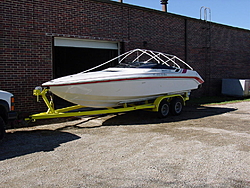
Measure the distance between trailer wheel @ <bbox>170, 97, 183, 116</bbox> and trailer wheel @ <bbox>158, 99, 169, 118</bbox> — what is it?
0.95 feet

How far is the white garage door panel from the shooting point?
425 inches

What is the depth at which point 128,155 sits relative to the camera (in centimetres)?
557

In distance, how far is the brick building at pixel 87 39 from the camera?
9.60 meters

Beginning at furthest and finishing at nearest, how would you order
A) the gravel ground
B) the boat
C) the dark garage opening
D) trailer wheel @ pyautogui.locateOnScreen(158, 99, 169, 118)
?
the dark garage opening
trailer wheel @ pyautogui.locateOnScreen(158, 99, 169, 118)
the boat
the gravel ground

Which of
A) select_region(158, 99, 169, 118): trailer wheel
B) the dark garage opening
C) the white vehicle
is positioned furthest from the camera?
the dark garage opening

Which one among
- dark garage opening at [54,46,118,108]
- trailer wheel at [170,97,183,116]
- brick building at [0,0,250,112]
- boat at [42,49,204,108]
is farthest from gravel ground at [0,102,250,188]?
dark garage opening at [54,46,118,108]

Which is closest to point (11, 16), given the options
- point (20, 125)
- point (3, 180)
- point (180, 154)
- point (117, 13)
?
point (20, 125)

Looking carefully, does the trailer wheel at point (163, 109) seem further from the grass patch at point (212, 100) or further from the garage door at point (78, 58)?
the grass patch at point (212, 100)

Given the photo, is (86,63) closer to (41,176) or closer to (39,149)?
(39,149)

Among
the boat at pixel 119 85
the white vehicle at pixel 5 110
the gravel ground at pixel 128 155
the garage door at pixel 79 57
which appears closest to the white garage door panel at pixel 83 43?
the garage door at pixel 79 57

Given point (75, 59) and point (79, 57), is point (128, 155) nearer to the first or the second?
point (79, 57)

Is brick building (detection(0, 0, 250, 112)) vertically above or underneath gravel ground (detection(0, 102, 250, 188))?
above

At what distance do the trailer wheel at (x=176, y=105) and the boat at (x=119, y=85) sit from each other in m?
0.30

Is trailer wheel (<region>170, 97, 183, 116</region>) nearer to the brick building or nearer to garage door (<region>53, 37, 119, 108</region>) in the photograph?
the brick building
